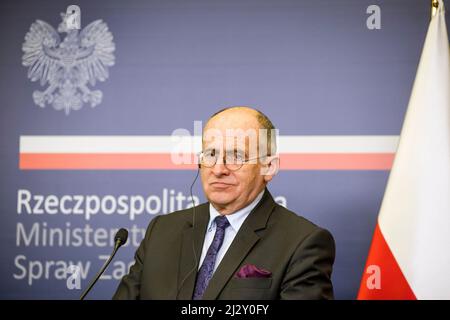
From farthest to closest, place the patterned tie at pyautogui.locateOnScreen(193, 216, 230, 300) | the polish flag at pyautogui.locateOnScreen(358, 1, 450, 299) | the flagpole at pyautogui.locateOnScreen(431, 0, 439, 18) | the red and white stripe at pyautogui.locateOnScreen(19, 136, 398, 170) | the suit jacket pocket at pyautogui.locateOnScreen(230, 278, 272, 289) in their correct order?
the red and white stripe at pyautogui.locateOnScreen(19, 136, 398, 170)
the flagpole at pyautogui.locateOnScreen(431, 0, 439, 18)
the polish flag at pyautogui.locateOnScreen(358, 1, 450, 299)
the patterned tie at pyautogui.locateOnScreen(193, 216, 230, 300)
the suit jacket pocket at pyautogui.locateOnScreen(230, 278, 272, 289)

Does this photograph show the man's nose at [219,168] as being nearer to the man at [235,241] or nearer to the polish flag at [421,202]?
the man at [235,241]

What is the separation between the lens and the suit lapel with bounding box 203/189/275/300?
269cm

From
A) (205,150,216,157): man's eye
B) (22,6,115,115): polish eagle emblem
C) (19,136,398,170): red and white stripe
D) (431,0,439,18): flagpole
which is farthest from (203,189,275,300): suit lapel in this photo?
(22,6,115,115): polish eagle emblem

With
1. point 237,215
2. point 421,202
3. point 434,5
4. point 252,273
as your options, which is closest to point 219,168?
point 237,215

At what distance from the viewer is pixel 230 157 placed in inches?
117

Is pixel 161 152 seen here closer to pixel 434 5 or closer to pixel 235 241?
pixel 235 241

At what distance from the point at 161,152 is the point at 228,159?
125 centimetres

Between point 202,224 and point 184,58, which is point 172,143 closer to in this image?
point 184,58

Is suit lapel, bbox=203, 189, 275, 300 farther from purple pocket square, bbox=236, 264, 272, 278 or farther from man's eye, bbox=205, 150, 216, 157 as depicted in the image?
man's eye, bbox=205, 150, 216, 157

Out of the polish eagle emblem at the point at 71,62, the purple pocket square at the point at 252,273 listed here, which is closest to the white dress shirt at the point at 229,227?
the purple pocket square at the point at 252,273

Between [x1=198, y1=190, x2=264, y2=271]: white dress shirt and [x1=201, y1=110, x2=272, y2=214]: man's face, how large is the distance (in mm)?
29

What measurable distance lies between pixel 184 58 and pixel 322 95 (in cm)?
95

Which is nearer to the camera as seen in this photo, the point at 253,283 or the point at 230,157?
the point at 253,283

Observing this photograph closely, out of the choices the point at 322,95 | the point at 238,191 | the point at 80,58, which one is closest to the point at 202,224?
the point at 238,191
